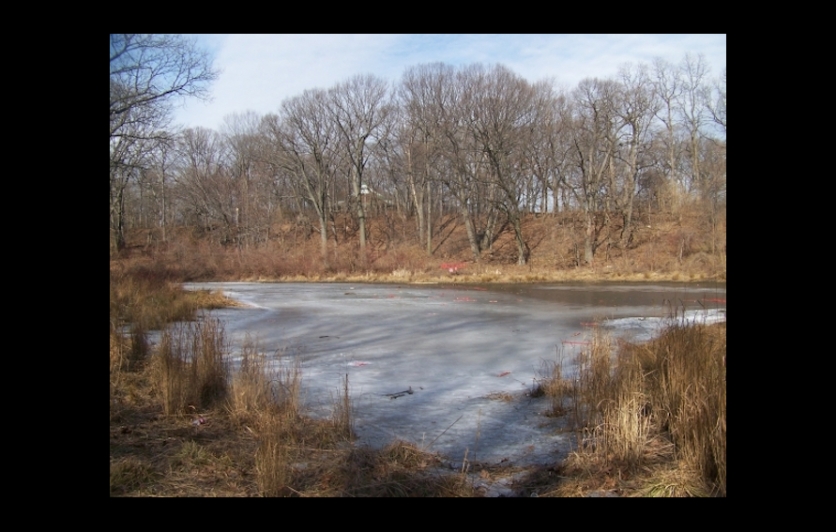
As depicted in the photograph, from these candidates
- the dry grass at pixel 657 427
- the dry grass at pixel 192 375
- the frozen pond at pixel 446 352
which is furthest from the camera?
the dry grass at pixel 192 375

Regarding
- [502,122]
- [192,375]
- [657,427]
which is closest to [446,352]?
[192,375]

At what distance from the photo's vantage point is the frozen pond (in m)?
5.06

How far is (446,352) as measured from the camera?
880cm

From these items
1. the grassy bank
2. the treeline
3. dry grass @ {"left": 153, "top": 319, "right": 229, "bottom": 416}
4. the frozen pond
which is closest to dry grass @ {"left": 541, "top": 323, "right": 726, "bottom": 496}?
the grassy bank

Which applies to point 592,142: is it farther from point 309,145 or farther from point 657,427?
point 657,427

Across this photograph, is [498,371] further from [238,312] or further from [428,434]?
[238,312]

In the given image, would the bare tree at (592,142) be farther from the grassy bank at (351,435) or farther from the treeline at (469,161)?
the grassy bank at (351,435)

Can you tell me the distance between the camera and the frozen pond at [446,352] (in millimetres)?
5059

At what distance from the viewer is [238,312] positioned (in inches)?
562

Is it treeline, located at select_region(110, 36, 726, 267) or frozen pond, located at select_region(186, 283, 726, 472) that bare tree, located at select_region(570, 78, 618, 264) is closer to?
treeline, located at select_region(110, 36, 726, 267)

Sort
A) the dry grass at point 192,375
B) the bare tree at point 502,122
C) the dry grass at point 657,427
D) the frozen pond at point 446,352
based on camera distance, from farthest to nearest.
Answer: the bare tree at point 502,122 → the dry grass at point 192,375 → the frozen pond at point 446,352 → the dry grass at point 657,427

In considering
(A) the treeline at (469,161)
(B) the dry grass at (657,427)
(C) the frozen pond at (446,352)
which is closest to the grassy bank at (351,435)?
(B) the dry grass at (657,427)
